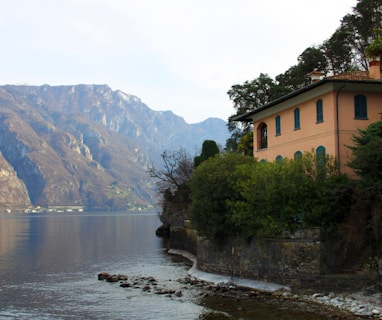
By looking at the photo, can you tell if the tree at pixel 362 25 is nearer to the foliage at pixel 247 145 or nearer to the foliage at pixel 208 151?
the foliage at pixel 247 145

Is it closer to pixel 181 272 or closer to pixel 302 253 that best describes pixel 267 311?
pixel 302 253

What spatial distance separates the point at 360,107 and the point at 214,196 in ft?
37.7

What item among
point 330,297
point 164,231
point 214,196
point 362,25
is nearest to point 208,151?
point 362,25

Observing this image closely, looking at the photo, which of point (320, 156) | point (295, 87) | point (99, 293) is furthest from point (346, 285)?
point (295, 87)

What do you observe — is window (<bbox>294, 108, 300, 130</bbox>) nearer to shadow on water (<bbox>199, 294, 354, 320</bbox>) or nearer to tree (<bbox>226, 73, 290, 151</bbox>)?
shadow on water (<bbox>199, 294, 354, 320</bbox>)

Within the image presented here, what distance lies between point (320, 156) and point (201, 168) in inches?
332

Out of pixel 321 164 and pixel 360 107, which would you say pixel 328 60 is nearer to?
pixel 360 107

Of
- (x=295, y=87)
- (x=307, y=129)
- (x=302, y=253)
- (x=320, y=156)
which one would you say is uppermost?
(x=295, y=87)

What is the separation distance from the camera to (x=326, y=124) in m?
31.8

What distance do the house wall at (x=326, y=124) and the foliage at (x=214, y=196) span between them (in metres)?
4.69

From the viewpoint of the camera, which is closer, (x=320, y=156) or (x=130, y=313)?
(x=130, y=313)

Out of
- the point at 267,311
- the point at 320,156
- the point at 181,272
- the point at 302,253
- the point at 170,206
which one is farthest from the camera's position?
the point at 170,206

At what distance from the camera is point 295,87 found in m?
58.0

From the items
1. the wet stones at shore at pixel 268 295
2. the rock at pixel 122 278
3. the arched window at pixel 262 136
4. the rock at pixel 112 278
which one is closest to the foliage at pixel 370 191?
the wet stones at shore at pixel 268 295
